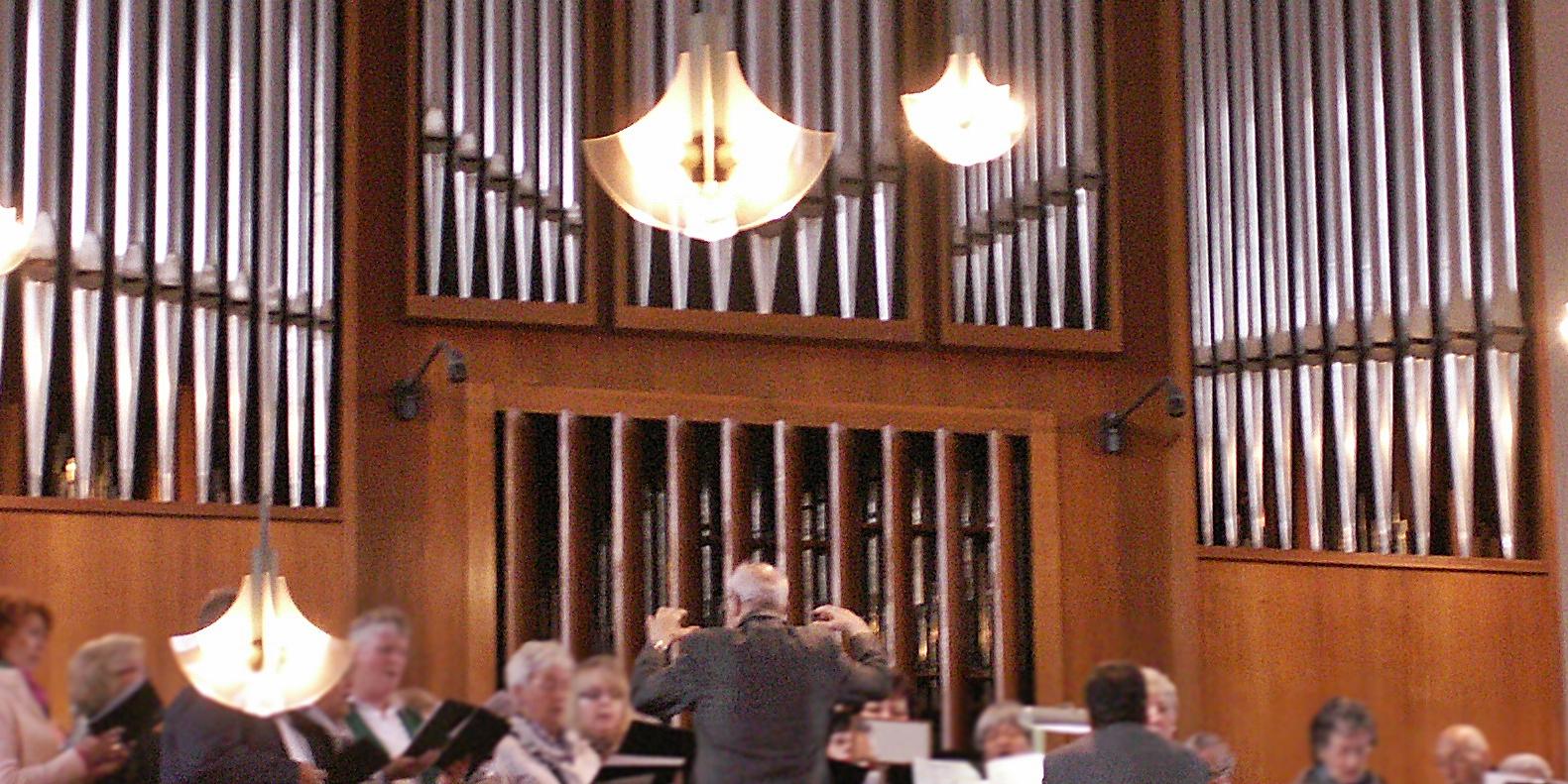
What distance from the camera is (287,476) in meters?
9.62

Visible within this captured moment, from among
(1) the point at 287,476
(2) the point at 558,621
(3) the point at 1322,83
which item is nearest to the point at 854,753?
(2) the point at 558,621

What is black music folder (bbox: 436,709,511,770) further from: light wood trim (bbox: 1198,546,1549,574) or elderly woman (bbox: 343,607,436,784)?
light wood trim (bbox: 1198,546,1549,574)

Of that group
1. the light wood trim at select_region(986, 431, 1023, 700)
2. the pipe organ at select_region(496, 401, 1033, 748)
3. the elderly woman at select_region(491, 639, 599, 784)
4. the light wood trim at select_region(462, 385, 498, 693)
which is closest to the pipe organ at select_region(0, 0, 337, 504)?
the light wood trim at select_region(462, 385, 498, 693)

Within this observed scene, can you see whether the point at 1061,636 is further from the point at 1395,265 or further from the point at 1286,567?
the point at 1395,265

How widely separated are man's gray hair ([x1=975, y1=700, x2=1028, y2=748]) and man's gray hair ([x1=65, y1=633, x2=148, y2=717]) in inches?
108

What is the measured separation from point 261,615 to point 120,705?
1075 mm

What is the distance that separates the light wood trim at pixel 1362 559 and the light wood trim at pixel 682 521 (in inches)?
79.3

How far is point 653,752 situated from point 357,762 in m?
1.03

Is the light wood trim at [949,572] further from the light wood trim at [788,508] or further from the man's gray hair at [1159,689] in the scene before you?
the man's gray hair at [1159,689]

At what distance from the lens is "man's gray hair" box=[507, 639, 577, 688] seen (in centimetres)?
848

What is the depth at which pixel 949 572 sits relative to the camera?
10.2m

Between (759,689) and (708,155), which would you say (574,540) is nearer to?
(759,689)

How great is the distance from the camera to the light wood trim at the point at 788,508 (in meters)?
10.1

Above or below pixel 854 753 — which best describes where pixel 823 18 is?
above
